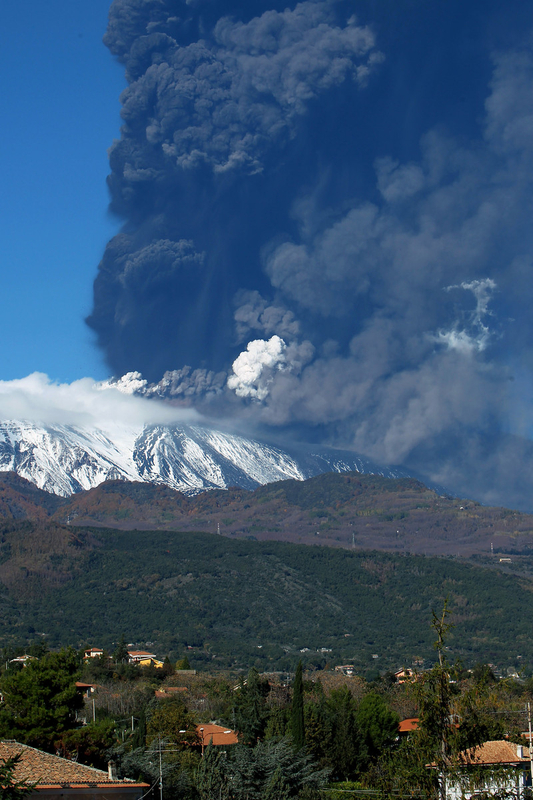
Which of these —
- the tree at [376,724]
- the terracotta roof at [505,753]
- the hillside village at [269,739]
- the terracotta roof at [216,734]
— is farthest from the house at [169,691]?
the terracotta roof at [505,753]

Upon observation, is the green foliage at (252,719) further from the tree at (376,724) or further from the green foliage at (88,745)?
the green foliage at (88,745)

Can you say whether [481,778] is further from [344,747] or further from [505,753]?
[344,747]

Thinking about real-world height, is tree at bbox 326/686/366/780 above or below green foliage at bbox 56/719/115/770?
below

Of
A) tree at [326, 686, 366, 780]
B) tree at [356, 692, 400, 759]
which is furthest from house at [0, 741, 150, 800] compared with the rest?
tree at [356, 692, 400, 759]

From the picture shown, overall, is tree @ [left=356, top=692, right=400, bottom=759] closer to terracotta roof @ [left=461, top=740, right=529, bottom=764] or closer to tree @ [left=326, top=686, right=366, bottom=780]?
tree @ [left=326, top=686, right=366, bottom=780]

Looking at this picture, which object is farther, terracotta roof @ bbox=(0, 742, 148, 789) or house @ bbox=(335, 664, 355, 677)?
house @ bbox=(335, 664, 355, 677)

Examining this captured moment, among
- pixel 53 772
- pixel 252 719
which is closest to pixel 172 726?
pixel 252 719
